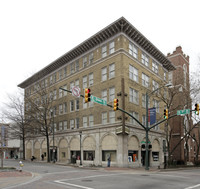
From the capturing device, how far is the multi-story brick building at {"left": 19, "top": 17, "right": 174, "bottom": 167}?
110ft

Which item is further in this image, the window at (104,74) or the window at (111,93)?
the window at (104,74)

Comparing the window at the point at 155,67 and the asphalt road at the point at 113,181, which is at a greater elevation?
the window at the point at 155,67

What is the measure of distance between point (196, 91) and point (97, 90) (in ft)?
47.0

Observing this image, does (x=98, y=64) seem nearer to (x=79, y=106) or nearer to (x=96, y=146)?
(x=79, y=106)

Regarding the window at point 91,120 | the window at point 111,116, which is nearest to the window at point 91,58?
the window at point 91,120

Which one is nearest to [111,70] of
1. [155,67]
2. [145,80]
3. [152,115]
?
[145,80]

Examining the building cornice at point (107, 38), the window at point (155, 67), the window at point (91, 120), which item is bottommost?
the window at point (91, 120)

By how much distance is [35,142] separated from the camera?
53250mm

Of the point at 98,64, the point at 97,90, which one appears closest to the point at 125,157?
the point at 97,90

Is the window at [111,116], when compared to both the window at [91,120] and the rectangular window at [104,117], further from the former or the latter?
the window at [91,120]

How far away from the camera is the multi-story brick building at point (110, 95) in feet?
110

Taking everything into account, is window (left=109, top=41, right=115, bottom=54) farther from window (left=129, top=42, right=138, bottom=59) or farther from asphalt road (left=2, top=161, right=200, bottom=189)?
asphalt road (left=2, top=161, right=200, bottom=189)

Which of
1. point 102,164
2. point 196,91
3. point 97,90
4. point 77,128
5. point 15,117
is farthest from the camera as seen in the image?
point 15,117

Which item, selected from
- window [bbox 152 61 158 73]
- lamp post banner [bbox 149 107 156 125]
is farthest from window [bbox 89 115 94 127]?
window [bbox 152 61 158 73]
